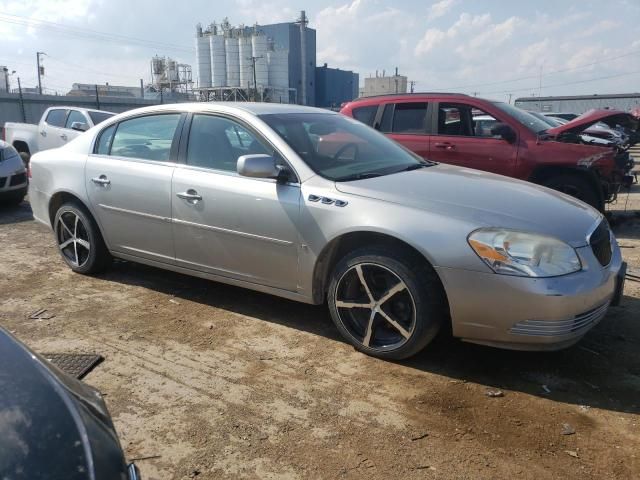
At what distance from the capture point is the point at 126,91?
59062mm

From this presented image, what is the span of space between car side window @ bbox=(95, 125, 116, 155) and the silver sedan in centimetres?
2

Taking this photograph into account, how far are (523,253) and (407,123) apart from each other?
485cm

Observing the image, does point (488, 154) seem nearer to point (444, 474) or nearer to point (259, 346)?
point (259, 346)

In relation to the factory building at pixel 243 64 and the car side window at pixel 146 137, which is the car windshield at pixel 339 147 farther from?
the factory building at pixel 243 64

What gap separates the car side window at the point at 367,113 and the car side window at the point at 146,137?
3.88 m

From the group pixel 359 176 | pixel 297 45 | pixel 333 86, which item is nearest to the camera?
pixel 359 176

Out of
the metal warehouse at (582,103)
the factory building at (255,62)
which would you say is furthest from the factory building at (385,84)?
the metal warehouse at (582,103)

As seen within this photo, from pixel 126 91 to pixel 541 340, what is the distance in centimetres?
6261

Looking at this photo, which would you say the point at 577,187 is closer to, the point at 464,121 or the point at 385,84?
the point at 464,121

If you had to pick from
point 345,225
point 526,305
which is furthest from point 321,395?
point 526,305

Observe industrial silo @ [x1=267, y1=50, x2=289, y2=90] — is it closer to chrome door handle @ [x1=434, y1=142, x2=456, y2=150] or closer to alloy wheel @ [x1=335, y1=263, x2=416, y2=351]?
chrome door handle @ [x1=434, y1=142, x2=456, y2=150]

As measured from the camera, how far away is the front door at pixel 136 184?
4.27 meters

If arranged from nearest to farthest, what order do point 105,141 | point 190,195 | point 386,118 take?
point 190,195
point 105,141
point 386,118

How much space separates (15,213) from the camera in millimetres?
8391
